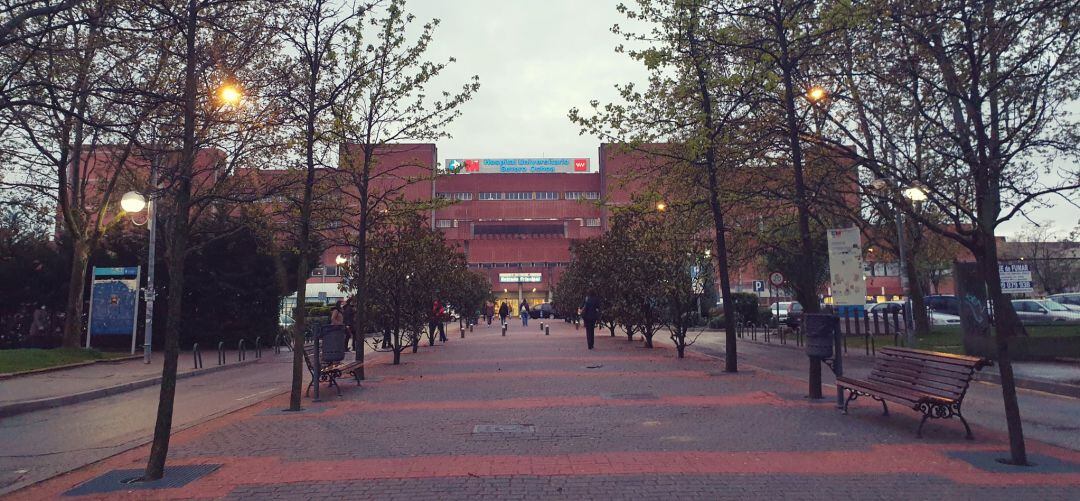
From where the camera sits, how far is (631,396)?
36.1 ft

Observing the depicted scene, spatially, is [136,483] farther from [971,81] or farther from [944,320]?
[944,320]

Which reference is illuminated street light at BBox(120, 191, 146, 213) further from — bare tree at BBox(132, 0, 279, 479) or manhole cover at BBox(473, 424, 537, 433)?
manhole cover at BBox(473, 424, 537, 433)

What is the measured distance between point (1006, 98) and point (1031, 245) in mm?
50497

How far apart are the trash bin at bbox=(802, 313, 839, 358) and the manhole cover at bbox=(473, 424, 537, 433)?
4.57 metres

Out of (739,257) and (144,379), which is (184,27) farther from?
(739,257)

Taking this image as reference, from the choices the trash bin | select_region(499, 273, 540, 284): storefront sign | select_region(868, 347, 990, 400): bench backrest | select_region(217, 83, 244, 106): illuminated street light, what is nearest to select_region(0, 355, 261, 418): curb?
select_region(217, 83, 244, 106): illuminated street light

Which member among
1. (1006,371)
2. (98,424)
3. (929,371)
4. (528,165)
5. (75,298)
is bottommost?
(98,424)

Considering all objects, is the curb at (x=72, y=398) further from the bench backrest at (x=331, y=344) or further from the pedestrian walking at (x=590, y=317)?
the pedestrian walking at (x=590, y=317)

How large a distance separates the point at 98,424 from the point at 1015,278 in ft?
67.2

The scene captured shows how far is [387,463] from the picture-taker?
21.6 feet

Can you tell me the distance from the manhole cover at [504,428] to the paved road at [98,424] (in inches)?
167

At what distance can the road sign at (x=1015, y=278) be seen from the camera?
56.7 ft

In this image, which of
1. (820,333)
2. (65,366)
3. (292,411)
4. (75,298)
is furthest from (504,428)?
(75,298)

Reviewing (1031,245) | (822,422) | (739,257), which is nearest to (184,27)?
(822,422)
